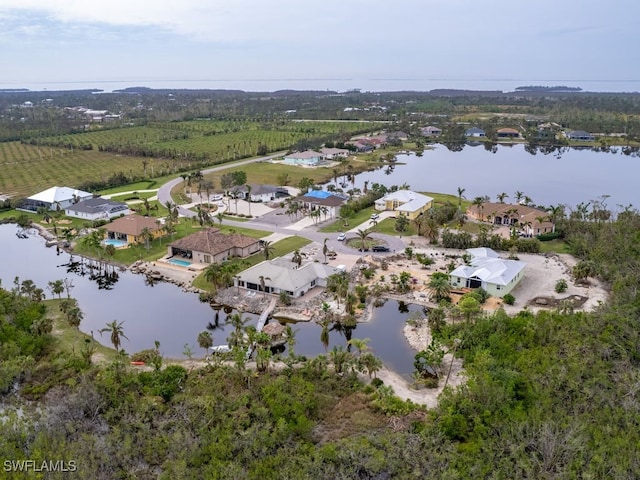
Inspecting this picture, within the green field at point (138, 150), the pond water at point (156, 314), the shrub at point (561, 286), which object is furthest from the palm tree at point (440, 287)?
the green field at point (138, 150)

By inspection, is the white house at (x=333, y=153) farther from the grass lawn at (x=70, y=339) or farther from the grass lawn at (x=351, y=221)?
the grass lawn at (x=70, y=339)

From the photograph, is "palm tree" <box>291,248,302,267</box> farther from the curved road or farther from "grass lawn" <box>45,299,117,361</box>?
"grass lawn" <box>45,299,117,361</box>

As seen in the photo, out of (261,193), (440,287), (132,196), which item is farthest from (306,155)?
(440,287)

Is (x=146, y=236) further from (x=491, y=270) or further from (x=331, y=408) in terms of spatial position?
(x=491, y=270)

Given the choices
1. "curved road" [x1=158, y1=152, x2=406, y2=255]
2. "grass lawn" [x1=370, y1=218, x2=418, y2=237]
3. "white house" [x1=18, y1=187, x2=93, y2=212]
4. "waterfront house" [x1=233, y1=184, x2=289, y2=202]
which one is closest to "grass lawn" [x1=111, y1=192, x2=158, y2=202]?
"curved road" [x1=158, y1=152, x2=406, y2=255]

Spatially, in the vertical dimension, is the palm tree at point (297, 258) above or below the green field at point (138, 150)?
below

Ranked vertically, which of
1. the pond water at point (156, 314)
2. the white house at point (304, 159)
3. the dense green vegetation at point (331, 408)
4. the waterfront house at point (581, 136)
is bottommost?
the pond water at point (156, 314)

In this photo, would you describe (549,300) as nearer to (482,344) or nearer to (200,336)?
(482,344)
